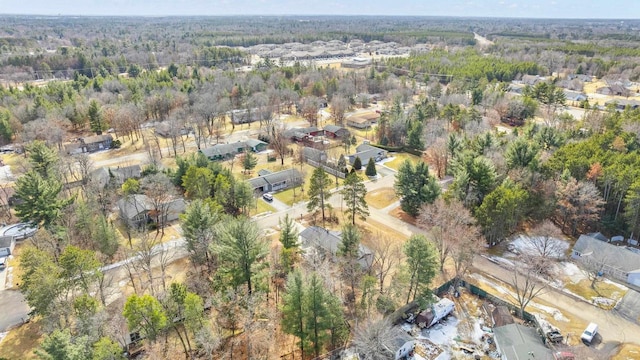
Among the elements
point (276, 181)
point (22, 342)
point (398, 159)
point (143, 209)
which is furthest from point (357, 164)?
point (22, 342)

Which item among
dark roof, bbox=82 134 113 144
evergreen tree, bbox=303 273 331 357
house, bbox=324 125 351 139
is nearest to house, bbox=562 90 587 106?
house, bbox=324 125 351 139

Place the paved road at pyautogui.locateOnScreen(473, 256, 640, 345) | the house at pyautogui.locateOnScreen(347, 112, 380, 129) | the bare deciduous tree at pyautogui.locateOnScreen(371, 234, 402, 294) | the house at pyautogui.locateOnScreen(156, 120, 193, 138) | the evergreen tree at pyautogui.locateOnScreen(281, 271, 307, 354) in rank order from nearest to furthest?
1. the evergreen tree at pyautogui.locateOnScreen(281, 271, 307, 354)
2. the paved road at pyautogui.locateOnScreen(473, 256, 640, 345)
3. the bare deciduous tree at pyautogui.locateOnScreen(371, 234, 402, 294)
4. the house at pyautogui.locateOnScreen(156, 120, 193, 138)
5. the house at pyautogui.locateOnScreen(347, 112, 380, 129)

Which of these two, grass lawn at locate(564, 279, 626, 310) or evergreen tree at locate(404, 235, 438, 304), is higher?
evergreen tree at locate(404, 235, 438, 304)

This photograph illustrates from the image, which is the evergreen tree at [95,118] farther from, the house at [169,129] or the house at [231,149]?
the house at [231,149]

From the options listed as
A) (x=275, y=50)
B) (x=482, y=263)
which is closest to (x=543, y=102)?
(x=482, y=263)

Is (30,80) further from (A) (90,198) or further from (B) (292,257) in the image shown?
(B) (292,257)

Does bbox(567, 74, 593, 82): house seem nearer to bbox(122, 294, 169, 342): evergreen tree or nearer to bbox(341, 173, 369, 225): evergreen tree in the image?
bbox(341, 173, 369, 225): evergreen tree
